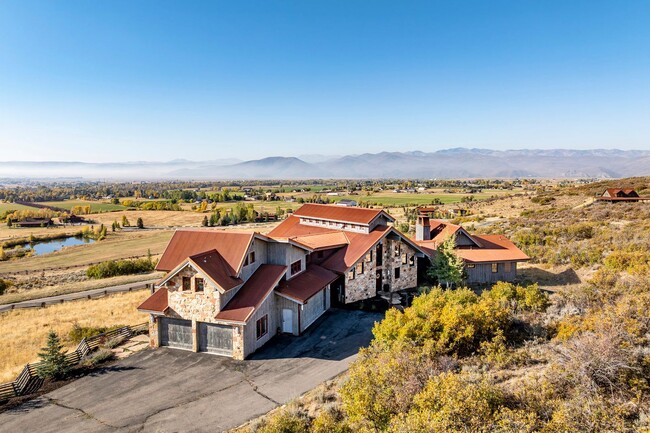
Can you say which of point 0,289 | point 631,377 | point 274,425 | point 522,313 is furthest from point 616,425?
point 0,289

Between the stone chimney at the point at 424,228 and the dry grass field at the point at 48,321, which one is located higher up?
the stone chimney at the point at 424,228

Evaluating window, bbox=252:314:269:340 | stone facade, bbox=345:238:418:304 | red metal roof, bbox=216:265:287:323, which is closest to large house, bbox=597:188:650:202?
stone facade, bbox=345:238:418:304

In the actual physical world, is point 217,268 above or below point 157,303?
above

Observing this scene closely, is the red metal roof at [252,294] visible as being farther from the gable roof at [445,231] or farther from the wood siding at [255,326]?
the gable roof at [445,231]

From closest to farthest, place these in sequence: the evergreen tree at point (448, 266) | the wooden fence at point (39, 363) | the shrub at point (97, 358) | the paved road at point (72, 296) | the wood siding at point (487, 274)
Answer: the wooden fence at point (39, 363) → the shrub at point (97, 358) → the evergreen tree at point (448, 266) → the wood siding at point (487, 274) → the paved road at point (72, 296)

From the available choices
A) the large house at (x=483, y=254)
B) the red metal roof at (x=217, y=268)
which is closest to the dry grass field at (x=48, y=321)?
the red metal roof at (x=217, y=268)

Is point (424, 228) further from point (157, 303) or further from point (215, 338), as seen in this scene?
point (157, 303)

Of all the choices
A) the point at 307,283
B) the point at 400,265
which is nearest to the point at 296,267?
the point at 307,283

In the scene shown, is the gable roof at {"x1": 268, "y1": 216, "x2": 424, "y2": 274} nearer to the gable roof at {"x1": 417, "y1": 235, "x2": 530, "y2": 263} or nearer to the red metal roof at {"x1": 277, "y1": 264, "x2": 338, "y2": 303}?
the red metal roof at {"x1": 277, "y1": 264, "x2": 338, "y2": 303}
